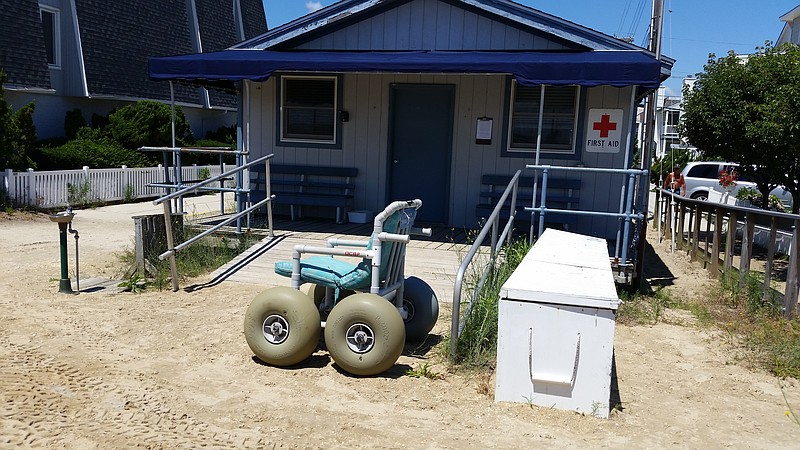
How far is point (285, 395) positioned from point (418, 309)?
1548 mm

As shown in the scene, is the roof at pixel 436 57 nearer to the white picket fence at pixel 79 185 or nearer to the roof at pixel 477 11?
the roof at pixel 477 11

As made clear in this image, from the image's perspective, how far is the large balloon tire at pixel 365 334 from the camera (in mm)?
5180

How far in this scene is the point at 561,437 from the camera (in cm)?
437

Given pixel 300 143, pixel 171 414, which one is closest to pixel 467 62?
pixel 300 143

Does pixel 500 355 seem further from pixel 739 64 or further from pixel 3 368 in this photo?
pixel 739 64

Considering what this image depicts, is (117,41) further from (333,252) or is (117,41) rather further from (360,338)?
(360,338)

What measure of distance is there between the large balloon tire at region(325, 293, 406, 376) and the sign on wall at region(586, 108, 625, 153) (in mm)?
5421

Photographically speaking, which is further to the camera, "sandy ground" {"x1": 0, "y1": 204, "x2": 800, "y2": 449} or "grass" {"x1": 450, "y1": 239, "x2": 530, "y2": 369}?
"grass" {"x1": 450, "y1": 239, "x2": 530, "y2": 369}

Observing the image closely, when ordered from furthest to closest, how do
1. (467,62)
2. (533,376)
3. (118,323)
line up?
(467,62), (118,323), (533,376)

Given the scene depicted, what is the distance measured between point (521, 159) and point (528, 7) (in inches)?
84.1

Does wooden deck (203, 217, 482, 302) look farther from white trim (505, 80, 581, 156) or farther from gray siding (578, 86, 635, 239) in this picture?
gray siding (578, 86, 635, 239)

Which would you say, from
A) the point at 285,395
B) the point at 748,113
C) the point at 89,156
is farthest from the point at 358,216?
the point at 89,156

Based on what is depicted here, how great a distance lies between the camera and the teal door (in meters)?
10.6

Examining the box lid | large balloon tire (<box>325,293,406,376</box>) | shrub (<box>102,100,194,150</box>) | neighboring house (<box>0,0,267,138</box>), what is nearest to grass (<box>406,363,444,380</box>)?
large balloon tire (<box>325,293,406,376</box>)
